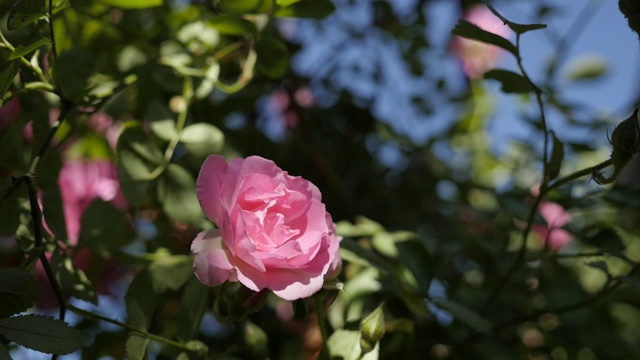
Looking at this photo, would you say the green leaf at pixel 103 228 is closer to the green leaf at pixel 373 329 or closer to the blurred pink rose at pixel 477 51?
the green leaf at pixel 373 329

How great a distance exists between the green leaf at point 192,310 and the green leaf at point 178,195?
68 millimetres

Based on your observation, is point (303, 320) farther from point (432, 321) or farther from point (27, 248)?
point (27, 248)

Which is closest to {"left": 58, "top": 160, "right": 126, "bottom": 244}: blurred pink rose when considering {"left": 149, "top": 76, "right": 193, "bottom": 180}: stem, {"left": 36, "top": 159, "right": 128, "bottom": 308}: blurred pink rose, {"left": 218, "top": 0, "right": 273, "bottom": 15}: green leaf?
{"left": 36, "top": 159, "right": 128, "bottom": 308}: blurred pink rose

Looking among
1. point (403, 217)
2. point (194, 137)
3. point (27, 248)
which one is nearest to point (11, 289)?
point (27, 248)

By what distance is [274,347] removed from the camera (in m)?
0.71

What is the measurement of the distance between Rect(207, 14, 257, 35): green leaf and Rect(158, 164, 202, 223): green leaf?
0.11 metres

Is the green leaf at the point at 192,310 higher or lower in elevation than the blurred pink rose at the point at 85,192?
higher

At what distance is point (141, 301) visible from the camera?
463mm

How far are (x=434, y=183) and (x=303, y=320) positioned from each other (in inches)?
13.5

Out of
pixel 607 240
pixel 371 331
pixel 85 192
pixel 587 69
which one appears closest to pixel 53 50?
pixel 371 331

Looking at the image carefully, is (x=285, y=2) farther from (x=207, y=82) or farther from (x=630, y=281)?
(x=630, y=281)

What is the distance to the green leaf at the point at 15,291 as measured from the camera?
0.37m

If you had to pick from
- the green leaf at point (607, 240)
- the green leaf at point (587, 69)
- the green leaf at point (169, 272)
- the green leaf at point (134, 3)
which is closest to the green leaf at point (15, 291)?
the green leaf at point (169, 272)

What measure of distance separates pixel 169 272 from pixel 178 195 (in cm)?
6
